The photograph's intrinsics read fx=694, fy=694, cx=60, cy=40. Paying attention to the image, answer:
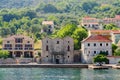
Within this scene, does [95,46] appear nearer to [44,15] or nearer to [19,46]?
Answer: [19,46]

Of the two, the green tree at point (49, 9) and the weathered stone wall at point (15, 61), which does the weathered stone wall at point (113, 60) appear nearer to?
the weathered stone wall at point (15, 61)

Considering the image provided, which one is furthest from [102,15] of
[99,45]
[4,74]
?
[4,74]

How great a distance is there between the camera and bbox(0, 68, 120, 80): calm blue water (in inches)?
2771

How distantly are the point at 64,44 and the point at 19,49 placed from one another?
7.74 m

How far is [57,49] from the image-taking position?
9350 cm

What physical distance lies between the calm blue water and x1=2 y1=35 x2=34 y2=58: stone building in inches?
484

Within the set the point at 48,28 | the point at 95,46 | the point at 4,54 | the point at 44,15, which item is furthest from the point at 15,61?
the point at 44,15

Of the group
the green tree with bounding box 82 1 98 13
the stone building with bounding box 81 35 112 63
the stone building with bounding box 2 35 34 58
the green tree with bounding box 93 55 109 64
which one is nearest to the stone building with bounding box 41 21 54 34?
the stone building with bounding box 2 35 34 58

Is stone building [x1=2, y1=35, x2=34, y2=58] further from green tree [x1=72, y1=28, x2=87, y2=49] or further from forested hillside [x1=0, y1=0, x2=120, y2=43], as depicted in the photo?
forested hillside [x1=0, y1=0, x2=120, y2=43]

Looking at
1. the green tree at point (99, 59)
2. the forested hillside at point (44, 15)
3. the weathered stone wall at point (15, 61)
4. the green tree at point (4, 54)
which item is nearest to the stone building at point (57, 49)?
the weathered stone wall at point (15, 61)

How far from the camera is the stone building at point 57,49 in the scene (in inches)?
3659

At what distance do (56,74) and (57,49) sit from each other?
18.0m

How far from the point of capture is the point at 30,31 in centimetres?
12962

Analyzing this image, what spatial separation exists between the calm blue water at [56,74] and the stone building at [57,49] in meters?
8.64
